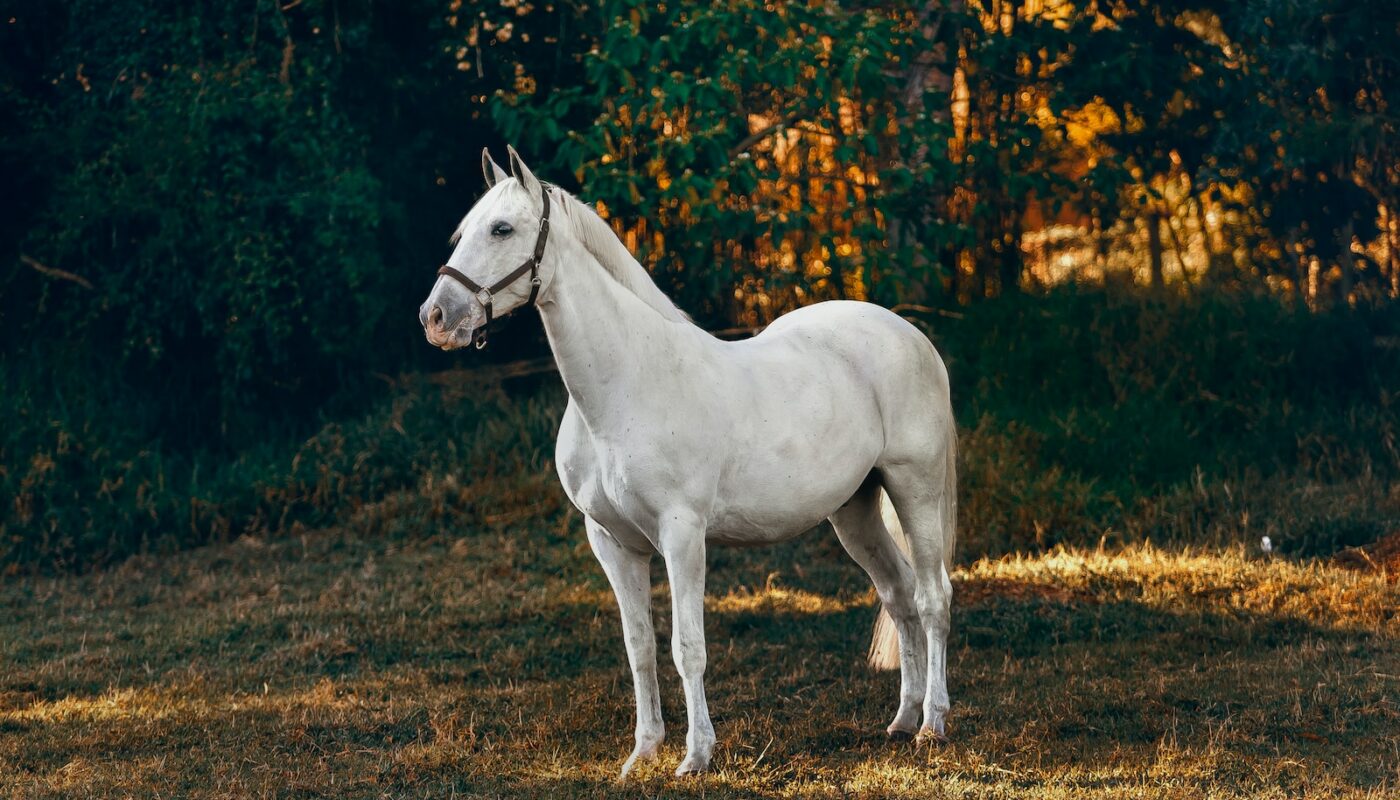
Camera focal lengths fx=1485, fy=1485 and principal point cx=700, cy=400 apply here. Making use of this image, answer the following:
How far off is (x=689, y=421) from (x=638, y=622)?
803mm

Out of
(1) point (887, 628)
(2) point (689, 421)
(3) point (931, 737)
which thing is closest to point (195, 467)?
(1) point (887, 628)

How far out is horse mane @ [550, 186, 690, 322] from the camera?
16.7 feet

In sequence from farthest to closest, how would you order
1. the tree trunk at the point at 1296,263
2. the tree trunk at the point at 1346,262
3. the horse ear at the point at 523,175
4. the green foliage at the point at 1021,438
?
the tree trunk at the point at 1296,263 → the tree trunk at the point at 1346,262 → the green foliage at the point at 1021,438 → the horse ear at the point at 523,175

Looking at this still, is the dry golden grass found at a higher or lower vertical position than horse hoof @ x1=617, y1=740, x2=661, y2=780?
lower

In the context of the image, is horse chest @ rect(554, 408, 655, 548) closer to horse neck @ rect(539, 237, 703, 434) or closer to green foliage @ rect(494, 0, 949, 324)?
horse neck @ rect(539, 237, 703, 434)

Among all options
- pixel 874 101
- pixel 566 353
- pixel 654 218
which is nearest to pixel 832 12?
pixel 874 101

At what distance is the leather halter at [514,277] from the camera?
4.76 meters

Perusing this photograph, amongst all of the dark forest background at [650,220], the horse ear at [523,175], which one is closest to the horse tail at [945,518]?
the horse ear at [523,175]

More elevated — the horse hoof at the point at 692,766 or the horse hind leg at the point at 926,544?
the horse hind leg at the point at 926,544

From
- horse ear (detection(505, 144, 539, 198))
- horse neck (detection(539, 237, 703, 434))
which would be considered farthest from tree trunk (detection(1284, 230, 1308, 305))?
horse ear (detection(505, 144, 539, 198))

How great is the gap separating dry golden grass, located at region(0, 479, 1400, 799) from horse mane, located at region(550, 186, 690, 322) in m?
1.65

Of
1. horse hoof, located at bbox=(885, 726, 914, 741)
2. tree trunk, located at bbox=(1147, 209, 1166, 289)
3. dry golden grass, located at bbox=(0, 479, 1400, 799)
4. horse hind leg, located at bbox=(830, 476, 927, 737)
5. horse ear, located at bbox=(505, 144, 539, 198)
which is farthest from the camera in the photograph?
tree trunk, located at bbox=(1147, 209, 1166, 289)

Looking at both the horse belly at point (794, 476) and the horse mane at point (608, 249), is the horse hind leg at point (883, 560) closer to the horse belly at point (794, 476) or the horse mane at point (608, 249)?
the horse belly at point (794, 476)

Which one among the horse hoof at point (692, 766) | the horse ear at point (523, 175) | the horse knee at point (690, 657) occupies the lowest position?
the horse hoof at point (692, 766)
